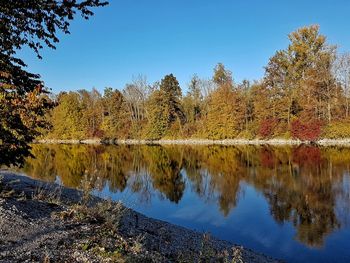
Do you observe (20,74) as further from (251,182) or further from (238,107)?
(238,107)

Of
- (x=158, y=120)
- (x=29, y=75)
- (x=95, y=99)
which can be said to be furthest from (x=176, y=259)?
(x=95, y=99)

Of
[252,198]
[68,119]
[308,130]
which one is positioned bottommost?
[252,198]

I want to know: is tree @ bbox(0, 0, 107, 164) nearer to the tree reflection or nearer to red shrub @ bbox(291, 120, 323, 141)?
the tree reflection

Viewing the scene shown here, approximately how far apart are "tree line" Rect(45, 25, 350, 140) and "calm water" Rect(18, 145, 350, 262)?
2608 cm

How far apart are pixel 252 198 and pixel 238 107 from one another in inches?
2200

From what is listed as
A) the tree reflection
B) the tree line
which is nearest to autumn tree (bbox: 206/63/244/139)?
the tree line

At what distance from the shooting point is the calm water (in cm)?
1407

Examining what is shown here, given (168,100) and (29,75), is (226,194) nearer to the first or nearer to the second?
(29,75)

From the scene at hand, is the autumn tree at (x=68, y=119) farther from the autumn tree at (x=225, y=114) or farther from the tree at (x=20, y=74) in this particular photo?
the tree at (x=20, y=74)

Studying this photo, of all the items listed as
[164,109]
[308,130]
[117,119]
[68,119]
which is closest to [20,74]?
[308,130]

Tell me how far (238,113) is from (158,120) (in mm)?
18948

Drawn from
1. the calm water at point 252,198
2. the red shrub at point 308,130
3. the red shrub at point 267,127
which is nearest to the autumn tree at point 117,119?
the red shrub at point 267,127

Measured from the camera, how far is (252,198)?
21.8m

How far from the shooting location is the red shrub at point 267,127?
228 ft
